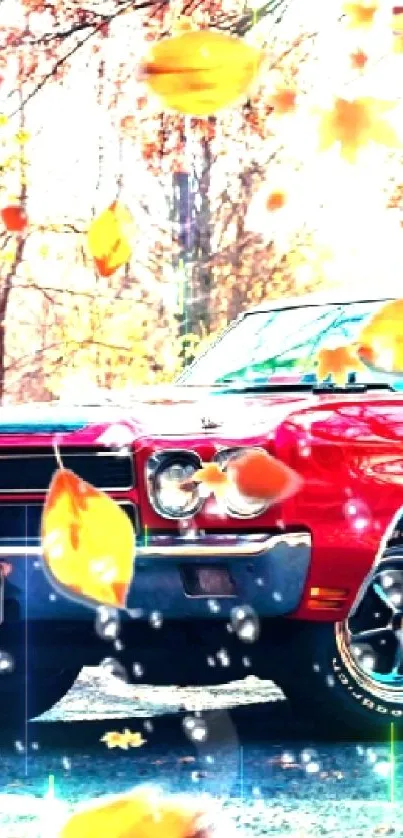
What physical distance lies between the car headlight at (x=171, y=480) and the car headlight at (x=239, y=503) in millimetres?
89

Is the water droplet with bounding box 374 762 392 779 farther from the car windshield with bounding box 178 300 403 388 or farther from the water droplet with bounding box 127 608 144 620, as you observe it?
the car windshield with bounding box 178 300 403 388

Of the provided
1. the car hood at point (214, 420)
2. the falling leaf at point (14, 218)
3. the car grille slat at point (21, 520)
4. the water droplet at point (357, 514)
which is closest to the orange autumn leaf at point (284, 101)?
the falling leaf at point (14, 218)

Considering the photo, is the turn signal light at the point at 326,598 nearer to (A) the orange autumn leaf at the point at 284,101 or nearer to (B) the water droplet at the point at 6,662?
(B) the water droplet at the point at 6,662

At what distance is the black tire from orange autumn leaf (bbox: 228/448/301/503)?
17.5 inches

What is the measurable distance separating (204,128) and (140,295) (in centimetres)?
990

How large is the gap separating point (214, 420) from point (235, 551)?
0.45m

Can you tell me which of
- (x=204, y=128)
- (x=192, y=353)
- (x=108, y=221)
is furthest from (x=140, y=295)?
(x=108, y=221)

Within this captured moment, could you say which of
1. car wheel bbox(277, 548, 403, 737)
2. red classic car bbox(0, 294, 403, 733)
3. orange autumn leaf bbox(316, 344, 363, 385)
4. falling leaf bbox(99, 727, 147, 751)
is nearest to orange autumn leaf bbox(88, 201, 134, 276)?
red classic car bbox(0, 294, 403, 733)

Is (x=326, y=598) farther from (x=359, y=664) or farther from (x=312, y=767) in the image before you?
(x=312, y=767)

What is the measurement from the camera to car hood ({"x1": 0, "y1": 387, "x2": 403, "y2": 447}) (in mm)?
4891

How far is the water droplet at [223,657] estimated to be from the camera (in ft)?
16.7

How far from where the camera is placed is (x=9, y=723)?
562cm

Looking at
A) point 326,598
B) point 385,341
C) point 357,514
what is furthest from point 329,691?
point 385,341

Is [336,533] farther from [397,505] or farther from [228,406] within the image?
[228,406]
